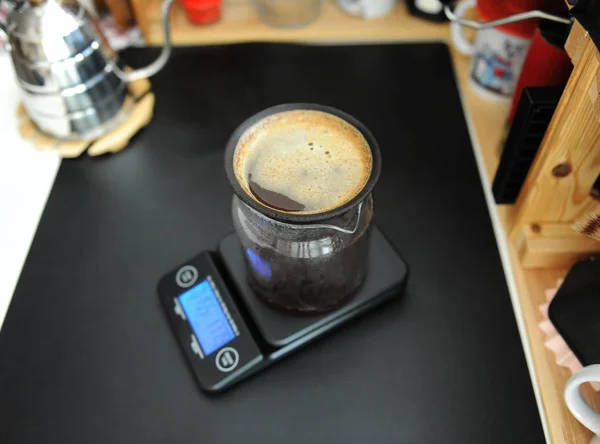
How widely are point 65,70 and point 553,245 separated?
656 mm

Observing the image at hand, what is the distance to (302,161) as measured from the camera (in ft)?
1.80

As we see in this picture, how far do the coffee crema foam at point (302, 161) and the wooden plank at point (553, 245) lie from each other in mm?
252

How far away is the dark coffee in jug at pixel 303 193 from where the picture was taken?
20.5 inches

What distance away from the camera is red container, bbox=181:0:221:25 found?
92cm

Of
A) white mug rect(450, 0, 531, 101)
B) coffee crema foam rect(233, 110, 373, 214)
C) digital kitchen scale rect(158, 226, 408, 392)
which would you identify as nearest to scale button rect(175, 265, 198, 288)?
digital kitchen scale rect(158, 226, 408, 392)

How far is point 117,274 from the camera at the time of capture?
0.70 meters

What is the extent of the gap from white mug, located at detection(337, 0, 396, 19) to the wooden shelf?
1cm

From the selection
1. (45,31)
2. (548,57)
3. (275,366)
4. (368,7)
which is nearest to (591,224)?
(548,57)

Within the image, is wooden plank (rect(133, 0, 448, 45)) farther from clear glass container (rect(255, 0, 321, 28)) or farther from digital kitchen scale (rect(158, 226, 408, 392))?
digital kitchen scale (rect(158, 226, 408, 392))

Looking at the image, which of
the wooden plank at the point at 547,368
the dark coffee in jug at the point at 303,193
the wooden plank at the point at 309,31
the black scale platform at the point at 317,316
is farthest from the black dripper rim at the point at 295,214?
the wooden plank at the point at 309,31

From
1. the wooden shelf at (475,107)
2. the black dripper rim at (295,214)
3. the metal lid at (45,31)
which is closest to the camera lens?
the black dripper rim at (295,214)

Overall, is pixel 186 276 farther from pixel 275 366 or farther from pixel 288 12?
pixel 288 12

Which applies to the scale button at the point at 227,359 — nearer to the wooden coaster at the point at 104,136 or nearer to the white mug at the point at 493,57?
the wooden coaster at the point at 104,136

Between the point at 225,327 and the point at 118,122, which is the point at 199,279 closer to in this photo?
the point at 225,327
